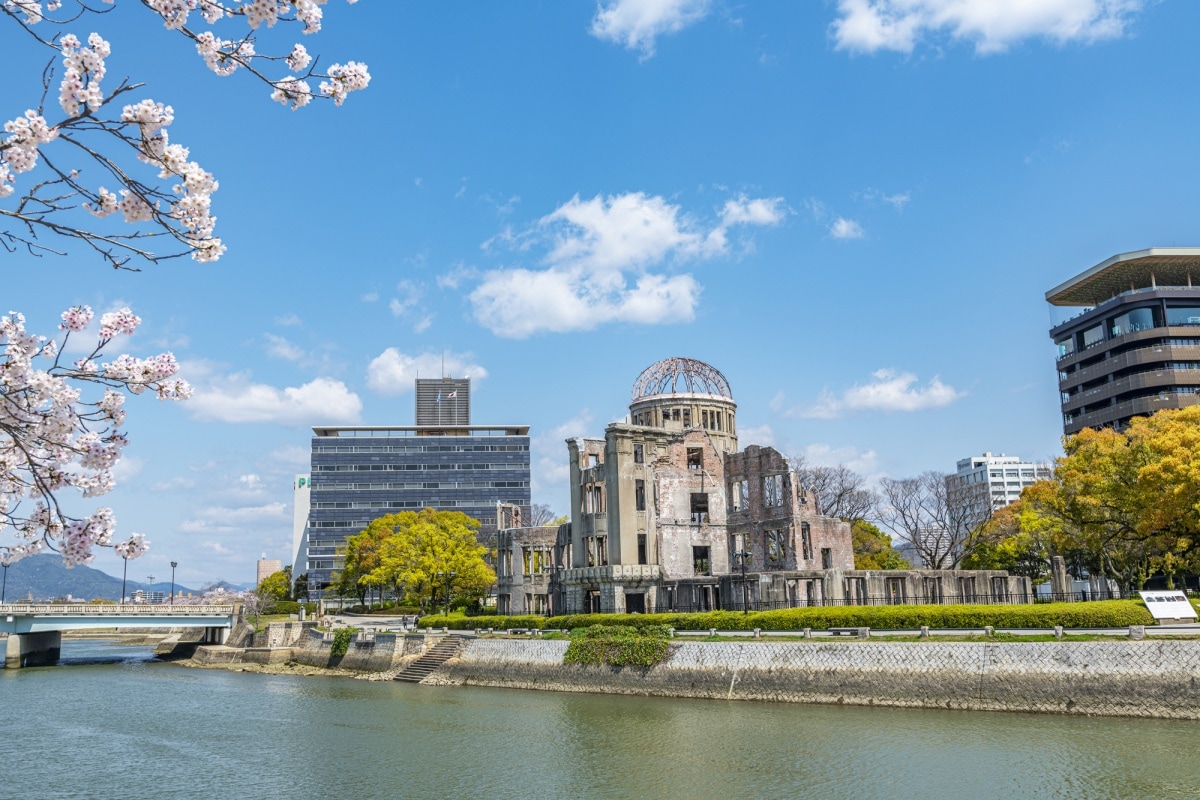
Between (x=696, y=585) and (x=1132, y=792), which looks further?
(x=696, y=585)

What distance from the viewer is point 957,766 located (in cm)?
2664

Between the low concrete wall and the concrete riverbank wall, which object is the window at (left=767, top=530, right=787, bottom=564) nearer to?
the concrete riverbank wall

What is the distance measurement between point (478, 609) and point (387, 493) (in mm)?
60600

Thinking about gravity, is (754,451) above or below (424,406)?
below

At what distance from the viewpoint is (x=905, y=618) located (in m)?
42.3

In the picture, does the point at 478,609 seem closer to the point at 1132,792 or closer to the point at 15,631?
the point at 15,631

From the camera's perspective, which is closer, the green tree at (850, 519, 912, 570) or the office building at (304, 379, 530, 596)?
the green tree at (850, 519, 912, 570)

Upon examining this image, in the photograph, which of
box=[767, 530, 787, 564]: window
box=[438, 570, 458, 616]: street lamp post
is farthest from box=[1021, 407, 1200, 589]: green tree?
box=[438, 570, 458, 616]: street lamp post

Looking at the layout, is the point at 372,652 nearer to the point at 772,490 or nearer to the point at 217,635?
the point at 217,635

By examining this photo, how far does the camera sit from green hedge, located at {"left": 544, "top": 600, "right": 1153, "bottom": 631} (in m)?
37.5

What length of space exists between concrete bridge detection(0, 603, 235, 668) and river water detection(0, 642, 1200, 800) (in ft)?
100

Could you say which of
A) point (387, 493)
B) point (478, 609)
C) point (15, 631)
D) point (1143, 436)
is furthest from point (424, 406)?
point (1143, 436)

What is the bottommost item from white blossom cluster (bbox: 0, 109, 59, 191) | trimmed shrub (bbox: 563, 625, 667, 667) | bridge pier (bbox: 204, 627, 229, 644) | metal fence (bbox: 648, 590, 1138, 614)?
bridge pier (bbox: 204, 627, 229, 644)

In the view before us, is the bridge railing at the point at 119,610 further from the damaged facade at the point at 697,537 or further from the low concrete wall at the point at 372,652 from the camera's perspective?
the damaged facade at the point at 697,537
